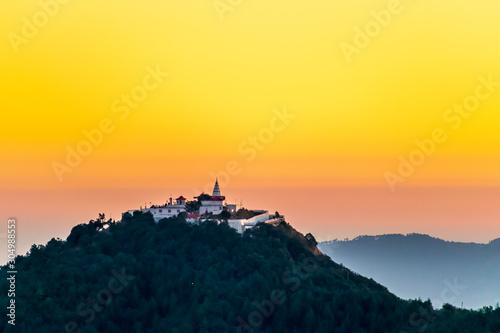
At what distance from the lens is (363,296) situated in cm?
6575

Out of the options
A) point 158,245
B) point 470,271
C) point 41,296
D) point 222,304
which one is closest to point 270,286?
point 222,304

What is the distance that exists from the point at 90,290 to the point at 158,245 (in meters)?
7.39

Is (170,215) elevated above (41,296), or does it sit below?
above

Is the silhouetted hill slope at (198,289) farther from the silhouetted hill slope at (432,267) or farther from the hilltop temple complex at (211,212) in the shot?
the silhouetted hill slope at (432,267)

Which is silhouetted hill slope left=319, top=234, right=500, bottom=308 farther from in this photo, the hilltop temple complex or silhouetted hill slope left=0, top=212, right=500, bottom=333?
silhouetted hill slope left=0, top=212, right=500, bottom=333

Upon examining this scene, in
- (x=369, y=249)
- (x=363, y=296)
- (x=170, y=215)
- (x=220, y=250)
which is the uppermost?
(x=369, y=249)

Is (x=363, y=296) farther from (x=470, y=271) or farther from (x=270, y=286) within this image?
(x=470, y=271)

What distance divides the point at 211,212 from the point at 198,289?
438 inches

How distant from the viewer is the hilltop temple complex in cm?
7462

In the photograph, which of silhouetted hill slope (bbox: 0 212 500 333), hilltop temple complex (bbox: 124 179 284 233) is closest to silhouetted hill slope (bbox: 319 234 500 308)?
hilltop temple complex (bbox: 124 179 284 233)

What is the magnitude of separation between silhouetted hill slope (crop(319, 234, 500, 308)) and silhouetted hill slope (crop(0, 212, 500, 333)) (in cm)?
9600

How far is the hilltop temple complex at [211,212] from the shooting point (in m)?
74.6

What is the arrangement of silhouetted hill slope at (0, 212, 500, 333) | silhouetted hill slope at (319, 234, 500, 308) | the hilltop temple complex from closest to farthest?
1. silhouetted hill slope at (0, 212, 500, 333)
2. the hilltop temple complex
3. silhouetted hill slope at (319, 234, 500, 308)

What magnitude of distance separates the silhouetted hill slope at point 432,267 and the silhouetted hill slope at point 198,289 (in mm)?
95996
